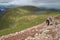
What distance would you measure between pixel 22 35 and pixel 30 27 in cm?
199

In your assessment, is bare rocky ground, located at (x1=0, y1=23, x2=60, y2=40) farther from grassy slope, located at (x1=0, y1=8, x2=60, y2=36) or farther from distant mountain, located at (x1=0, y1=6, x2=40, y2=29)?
distant mountain, located at (x1=0, y1=6, x2=40, y2=29)

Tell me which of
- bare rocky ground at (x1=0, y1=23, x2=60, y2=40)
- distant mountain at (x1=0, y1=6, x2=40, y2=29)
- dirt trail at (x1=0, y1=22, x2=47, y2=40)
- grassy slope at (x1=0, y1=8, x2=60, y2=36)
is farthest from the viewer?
distant mountain at (x1=0, y1=6, x2=40, y2=29)

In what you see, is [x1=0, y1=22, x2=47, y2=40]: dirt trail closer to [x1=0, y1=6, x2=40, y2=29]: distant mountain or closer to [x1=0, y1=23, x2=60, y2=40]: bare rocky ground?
[x1=0, y1=23, x2=60, y2=40]: bare rocky ground

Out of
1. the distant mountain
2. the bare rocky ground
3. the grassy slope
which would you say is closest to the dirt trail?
the bare rocky ground

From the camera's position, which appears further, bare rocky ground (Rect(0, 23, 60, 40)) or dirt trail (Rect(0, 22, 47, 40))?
dirt trail (Rect(0, 22, 47, 40))

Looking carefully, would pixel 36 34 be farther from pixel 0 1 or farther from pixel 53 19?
pixel 0 1

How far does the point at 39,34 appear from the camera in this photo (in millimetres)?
16656

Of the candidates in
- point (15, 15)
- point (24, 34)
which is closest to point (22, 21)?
point (15, 15)

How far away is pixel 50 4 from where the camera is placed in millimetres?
28312

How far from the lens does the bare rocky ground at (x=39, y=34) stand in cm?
1612

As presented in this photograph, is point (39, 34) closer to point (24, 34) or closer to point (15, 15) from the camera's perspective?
point (24, 34)

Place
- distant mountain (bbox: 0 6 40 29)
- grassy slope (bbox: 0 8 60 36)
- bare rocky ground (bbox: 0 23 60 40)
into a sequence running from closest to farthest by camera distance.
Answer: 1. bare rocky ground (bbox: 0 23 60 40)
2. grassy slope (bbox: 0 8 60 36)
3. distant mountain (bbox: 0 6 40 29)

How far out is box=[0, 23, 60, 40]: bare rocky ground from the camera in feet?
52.9

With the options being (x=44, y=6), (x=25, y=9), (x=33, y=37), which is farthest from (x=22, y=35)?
(x=25, y=9)
